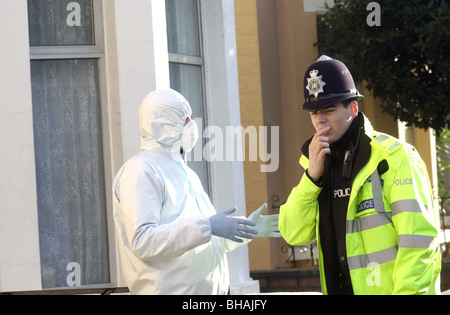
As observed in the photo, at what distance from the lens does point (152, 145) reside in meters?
4.36

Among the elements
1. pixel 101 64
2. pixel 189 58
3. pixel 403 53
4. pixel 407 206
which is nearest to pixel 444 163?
pixel 403 53

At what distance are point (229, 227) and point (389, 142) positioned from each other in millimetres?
958

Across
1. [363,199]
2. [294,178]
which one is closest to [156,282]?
[363,199]

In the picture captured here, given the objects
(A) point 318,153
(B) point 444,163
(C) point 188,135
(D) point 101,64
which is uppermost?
(D) point 101,64

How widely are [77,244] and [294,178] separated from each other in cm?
676

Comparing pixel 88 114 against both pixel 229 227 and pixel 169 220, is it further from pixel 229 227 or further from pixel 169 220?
pixel 229 227

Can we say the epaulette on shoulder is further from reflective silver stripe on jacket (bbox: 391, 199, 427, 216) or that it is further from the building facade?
the building facade

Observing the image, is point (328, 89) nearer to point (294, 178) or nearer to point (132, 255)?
point (132, 255)

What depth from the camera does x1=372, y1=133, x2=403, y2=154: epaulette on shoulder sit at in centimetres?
339

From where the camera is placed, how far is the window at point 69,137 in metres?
6.11

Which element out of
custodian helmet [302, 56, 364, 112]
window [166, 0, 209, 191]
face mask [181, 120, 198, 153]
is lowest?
face mask [181, 120, 198, 153]

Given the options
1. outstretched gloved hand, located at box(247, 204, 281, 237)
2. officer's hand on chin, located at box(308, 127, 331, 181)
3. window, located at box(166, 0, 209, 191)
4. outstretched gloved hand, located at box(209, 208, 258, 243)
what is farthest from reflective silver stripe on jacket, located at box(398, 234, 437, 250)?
window, located at box(166, 0, 209, 191)

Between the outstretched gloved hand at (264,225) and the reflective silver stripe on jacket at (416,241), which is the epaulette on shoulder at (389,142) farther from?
the outstretched gloved hand at (264,225)

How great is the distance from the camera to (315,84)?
3.57m
